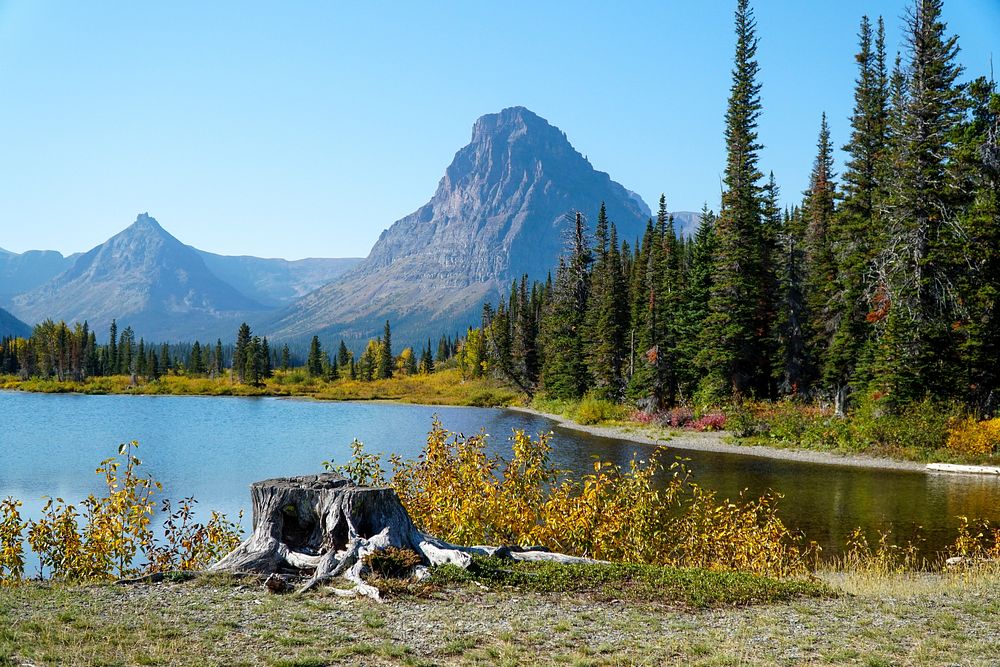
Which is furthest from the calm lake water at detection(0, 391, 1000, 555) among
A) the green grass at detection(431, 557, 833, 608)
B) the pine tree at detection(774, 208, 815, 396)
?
the pine tree at detection(774, 208, 815, 396)

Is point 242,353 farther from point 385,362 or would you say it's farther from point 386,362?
point 386,362

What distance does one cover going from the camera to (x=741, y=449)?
40.1m

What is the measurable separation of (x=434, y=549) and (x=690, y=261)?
197 ft

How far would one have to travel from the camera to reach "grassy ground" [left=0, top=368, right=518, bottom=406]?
318 ft

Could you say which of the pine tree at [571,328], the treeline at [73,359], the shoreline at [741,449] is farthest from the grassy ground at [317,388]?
the shoreline at [741,449]

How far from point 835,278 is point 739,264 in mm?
6324

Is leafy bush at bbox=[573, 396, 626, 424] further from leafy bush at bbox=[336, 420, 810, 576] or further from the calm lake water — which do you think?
leafy bush at bbox=[336, 420, 810, 576]

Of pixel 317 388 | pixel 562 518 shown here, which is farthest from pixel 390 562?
pixel 317 388

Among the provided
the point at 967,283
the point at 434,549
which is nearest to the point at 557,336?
the point at 967,283

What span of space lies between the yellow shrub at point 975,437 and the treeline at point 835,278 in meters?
2.82

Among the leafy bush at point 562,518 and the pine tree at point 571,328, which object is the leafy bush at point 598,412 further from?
the leafy bush at point 562,518

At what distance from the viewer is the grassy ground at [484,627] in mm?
6965

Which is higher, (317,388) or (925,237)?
(925,237)

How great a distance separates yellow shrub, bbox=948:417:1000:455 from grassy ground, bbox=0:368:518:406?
5876 centimetres
